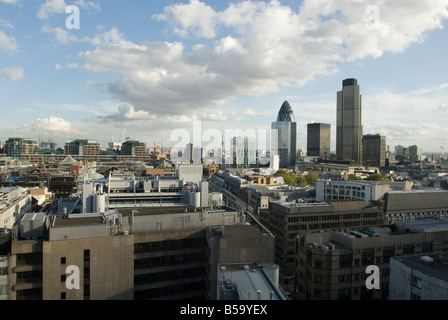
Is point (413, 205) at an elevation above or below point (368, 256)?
below

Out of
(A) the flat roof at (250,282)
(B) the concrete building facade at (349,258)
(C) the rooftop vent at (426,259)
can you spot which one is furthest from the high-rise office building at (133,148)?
(C) the rooftop vent at (426,259)

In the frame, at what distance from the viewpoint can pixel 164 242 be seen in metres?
21.6

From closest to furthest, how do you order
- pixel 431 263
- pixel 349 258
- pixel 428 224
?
1. pixel 431 263
2. pixel 349 258
3. pixel 428 224

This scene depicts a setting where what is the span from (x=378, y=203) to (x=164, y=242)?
132 ft

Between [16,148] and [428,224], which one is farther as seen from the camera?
[16,148]

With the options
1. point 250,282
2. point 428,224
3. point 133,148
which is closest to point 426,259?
point 250,282

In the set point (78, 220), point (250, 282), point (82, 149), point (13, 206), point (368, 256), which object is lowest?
point (368, 256)

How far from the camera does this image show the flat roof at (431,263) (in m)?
16.7

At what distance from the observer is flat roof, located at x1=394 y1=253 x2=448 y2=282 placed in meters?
16.7

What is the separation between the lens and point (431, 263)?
18344mm

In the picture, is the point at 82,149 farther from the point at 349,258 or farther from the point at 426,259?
the point at 426,259

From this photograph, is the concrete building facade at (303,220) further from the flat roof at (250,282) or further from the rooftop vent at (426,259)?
the flat roof at (250,282)

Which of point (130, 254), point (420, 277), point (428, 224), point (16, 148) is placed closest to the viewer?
point (420, 277)
